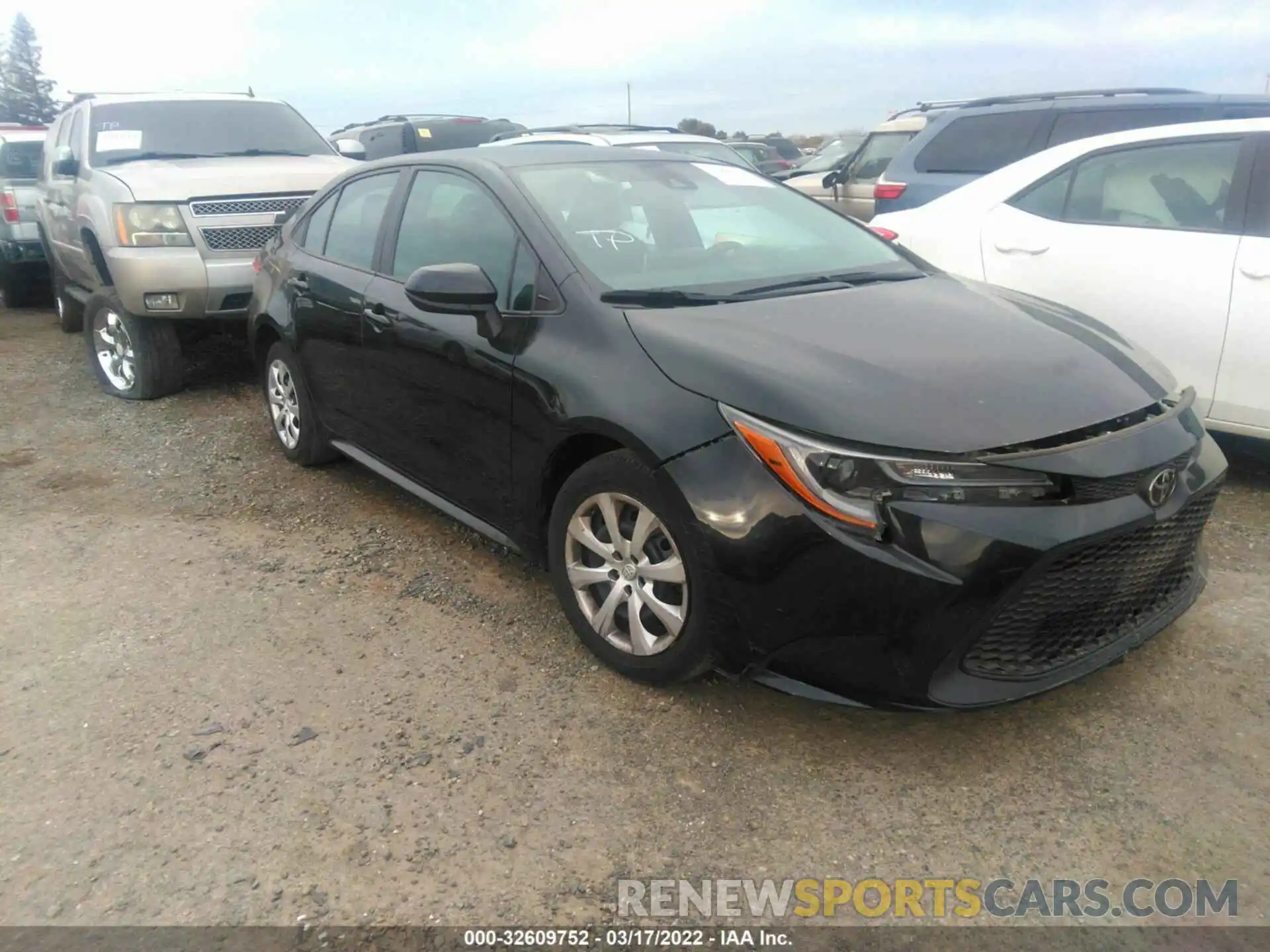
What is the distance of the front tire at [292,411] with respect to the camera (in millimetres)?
4812

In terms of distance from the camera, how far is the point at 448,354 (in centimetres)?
358

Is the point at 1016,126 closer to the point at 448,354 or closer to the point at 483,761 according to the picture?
the point at 448,354

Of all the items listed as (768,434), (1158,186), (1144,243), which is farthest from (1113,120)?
(768,434)

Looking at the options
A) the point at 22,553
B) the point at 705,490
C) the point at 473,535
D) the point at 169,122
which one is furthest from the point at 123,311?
the point at 705,490

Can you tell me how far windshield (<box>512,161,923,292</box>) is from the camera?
339 centimetres

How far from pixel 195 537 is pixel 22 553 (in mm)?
684

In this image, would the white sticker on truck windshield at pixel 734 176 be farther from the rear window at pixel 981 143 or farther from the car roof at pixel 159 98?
the car roof at pixel 159 98

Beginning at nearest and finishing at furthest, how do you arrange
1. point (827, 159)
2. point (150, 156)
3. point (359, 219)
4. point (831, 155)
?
point (359, 219), point (150, 156), point (827, 159), point (831, 155)

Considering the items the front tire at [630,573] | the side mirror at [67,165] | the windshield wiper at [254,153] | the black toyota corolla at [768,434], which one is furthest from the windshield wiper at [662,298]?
the side mirror at [67,165]

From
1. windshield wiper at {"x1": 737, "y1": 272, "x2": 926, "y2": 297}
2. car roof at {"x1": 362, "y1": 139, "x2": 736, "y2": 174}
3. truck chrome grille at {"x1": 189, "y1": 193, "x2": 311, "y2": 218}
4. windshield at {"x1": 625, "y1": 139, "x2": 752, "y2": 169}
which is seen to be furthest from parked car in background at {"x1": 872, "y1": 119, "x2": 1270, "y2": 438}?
windshield at {"x1": 625, "y1": 139, "x2": 752, "y2": 169}

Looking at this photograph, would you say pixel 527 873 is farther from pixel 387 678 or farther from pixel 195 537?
pixel 195 537

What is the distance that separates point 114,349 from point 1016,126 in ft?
21.0

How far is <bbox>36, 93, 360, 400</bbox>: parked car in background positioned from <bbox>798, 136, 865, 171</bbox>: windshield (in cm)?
831

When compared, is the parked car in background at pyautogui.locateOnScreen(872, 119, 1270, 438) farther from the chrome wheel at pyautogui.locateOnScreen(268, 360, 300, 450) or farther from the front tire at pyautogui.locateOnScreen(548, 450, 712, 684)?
the chrome wheel at pyautogui.locateOnScreen(268, 360, 300, 450)
